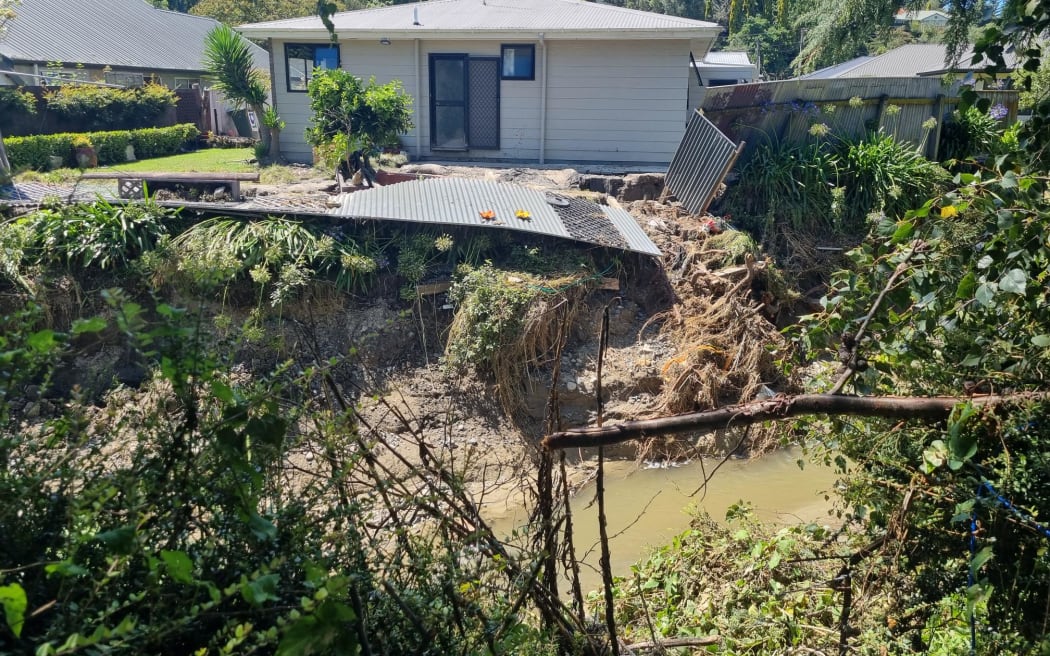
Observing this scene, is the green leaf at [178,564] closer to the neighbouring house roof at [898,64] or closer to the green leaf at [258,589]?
the green leaf at [258,589]

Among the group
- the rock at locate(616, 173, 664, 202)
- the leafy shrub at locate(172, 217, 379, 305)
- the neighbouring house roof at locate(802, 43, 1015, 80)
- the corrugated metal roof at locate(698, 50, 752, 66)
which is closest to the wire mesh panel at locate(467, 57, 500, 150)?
the rock at locate(616, 173, 664, 202)

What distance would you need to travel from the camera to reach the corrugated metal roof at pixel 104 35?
22.5 m

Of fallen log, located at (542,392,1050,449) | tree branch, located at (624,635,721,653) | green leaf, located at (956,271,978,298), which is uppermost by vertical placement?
green leaf, located at (956,271,978,298)

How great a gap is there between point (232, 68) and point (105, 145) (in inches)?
187

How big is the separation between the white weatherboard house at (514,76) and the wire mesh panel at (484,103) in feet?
0.06

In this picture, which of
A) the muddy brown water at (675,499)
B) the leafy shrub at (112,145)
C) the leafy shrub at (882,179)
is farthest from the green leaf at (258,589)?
the leafy shrub at (112,145)

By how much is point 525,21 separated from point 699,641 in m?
12.8

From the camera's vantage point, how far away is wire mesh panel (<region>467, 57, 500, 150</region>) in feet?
48.7

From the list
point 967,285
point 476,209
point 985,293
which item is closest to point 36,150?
point 476,209

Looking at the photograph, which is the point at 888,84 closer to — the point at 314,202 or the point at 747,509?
the point at 314,202

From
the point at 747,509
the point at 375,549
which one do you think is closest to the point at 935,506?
the point at 747,509

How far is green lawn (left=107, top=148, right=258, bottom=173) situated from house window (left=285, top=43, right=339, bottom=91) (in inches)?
72.5

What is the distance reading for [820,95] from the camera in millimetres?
12188

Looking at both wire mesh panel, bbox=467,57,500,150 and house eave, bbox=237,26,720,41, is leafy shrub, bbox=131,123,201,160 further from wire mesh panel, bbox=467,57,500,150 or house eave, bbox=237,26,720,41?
wire mesh panel, bbox=467,57,500,150
